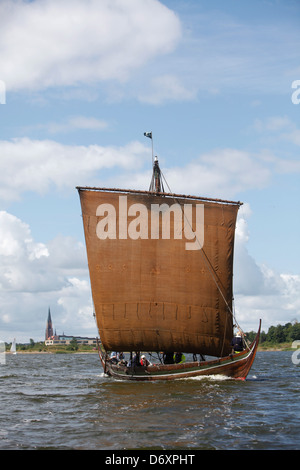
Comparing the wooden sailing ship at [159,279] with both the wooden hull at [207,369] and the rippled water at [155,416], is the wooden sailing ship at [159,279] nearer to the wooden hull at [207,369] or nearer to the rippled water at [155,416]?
the wooden hull at [207,369]

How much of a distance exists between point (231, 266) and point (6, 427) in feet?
72.2

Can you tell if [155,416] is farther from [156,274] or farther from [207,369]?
[156,274]

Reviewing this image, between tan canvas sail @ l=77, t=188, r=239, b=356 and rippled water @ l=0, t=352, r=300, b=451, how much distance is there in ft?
12.2

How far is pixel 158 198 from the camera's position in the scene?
127ft

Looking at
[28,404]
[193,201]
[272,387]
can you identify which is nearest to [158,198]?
[193,201]

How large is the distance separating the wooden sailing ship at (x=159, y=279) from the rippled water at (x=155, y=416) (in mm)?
3072

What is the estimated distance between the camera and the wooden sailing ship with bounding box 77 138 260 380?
122 ft

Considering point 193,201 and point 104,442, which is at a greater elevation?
point 193,201

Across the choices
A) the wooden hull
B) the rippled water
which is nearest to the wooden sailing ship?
the wooden hull

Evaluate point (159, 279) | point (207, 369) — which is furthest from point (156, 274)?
point (207, 369)

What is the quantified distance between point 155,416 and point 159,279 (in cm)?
1581

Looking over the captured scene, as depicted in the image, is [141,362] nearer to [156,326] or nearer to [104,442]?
[156,326]

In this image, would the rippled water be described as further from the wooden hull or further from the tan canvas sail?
the tan canvas sail

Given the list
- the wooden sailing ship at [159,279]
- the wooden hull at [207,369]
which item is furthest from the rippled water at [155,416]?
the wooden sailing ship at [159,279]
